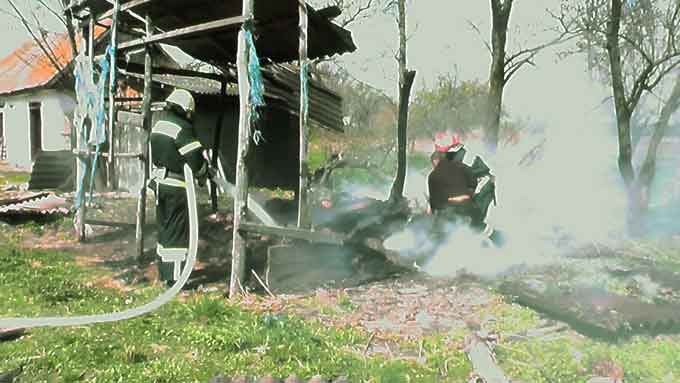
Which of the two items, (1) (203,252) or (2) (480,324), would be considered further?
(1) (203,252)

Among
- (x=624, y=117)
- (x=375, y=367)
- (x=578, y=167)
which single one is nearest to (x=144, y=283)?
(x=375, y=367)

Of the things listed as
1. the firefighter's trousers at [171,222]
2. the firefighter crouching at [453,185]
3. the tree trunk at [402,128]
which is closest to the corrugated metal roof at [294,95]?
the tree trunk at [402,128]

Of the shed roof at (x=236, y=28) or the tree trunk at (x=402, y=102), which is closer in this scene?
the shed roof at (x=236, y=28)

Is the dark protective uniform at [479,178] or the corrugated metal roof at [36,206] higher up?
the dark protective uniform at [479,178]

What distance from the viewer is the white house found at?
78.6 ft

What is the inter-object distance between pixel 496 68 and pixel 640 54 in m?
5.88

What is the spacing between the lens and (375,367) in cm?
439

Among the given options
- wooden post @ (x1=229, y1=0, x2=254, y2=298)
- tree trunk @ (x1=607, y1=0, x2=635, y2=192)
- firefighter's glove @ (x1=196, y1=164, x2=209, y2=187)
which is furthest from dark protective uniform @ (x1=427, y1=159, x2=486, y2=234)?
tree trunk @ (x1=607, y1=0, x2=635, y2=192)

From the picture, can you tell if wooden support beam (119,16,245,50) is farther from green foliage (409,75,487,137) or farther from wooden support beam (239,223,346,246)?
green foliage (409,75,487,137)

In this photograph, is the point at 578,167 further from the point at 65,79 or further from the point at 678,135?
the point at 65,79

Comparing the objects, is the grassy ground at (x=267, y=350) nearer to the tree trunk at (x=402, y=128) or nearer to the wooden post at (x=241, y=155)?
the wooden post at (x=241, y=155)

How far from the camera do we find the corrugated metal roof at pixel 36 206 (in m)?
11.1

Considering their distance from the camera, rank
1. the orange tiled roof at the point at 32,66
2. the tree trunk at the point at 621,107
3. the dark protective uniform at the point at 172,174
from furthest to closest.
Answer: the orange tiled roof at the point at 32,66 → the tree trunk at the point at 621,107 → the dark protective uniform at the point at 172,174

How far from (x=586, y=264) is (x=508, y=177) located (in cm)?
965
